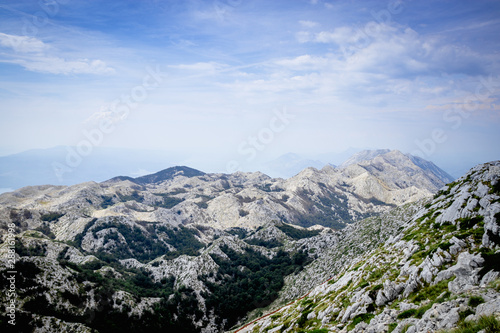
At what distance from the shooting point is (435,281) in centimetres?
2991

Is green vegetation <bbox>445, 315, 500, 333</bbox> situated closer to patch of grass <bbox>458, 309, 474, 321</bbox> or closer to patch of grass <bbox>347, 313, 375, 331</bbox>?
patch of grass <bbox>458, 309, 474, 321</bbox>

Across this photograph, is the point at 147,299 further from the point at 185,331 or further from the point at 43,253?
the point at 43,253

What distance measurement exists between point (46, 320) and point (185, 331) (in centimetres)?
6232

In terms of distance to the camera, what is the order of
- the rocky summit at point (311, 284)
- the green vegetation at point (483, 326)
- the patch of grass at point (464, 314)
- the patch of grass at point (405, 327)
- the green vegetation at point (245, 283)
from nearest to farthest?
the green vegetation at point (483, 326), the patch of grass at point (464, 314), the patch of grass at point (405, 327), the rocky summit at point (311, 284), the green vegetation at point (245, 283)

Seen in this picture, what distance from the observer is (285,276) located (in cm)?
16375

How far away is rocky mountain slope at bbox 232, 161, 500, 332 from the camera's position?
20156 mm

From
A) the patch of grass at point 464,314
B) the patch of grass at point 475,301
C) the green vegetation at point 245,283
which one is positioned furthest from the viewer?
the green vegetation at point 245,283

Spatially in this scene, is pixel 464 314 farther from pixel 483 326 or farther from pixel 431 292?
pixel 431 292

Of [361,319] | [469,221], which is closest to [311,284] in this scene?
[469,221]

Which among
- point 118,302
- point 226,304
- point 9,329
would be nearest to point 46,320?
point 9,329

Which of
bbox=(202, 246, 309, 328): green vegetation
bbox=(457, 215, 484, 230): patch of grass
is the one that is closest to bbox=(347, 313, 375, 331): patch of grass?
bbox=(457, 215, 484, 230): patch of grass

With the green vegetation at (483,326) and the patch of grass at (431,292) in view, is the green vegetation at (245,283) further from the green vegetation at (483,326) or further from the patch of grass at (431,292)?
the green vegetation at (483,326)

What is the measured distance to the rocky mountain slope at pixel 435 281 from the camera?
20.2 meters

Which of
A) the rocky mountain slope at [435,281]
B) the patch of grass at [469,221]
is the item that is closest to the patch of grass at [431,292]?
the rocky mountain slope at [435,281]
